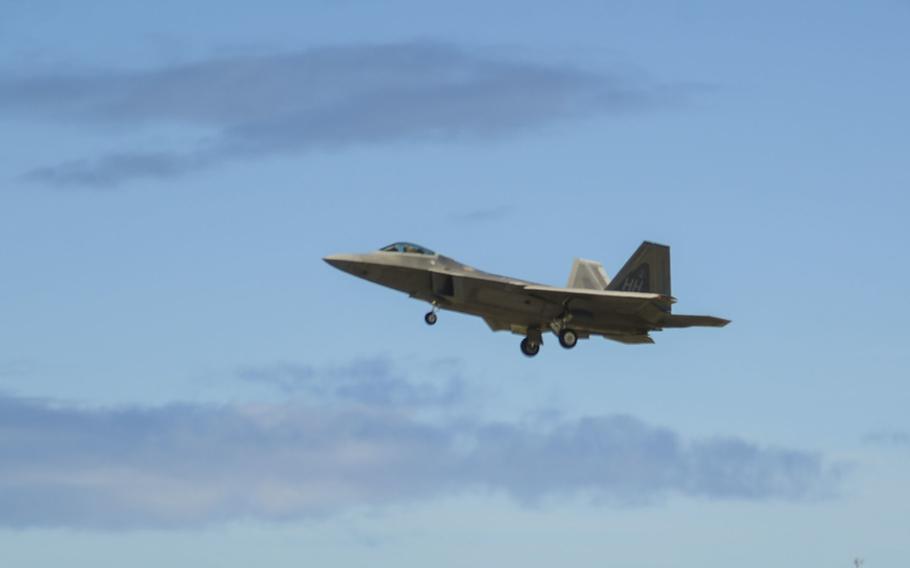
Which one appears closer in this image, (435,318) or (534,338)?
(435,318)

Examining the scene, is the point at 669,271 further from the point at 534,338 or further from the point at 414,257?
the point at 414,257

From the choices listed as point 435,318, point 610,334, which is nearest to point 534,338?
point 610,334

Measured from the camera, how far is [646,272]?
9694 cm

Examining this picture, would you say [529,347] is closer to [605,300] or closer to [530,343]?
[530,343]

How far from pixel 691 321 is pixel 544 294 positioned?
802 centimetres

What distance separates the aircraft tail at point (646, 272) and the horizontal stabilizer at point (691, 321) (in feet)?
6.76

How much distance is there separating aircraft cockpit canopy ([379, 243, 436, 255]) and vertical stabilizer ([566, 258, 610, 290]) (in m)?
8.52

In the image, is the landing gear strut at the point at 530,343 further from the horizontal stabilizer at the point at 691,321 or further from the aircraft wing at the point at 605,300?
the horizontal stabilizer at the point at 691,321

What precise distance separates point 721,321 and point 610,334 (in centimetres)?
575

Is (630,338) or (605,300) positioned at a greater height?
(605,300)

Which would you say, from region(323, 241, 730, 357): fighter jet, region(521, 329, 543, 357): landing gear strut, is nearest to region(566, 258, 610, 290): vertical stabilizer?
region(323, 241, 730, 357): fighter jet

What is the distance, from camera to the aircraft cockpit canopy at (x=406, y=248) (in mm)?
92562

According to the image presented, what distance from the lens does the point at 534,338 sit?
9656cm

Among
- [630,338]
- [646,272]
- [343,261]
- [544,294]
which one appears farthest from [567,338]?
[343,261]
